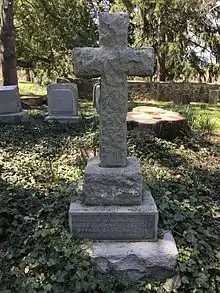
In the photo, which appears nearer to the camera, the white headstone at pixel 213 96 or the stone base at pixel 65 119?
the stone base at pixel 65 119

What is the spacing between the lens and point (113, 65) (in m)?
2.97

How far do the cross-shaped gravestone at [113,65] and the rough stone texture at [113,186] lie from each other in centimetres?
28

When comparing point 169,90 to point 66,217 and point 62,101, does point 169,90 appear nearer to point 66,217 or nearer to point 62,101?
point 62,101

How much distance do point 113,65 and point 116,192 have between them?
1.05 metres

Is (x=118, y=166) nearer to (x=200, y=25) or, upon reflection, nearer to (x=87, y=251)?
(x=87, y=251)

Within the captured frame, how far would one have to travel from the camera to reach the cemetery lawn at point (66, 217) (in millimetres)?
2764

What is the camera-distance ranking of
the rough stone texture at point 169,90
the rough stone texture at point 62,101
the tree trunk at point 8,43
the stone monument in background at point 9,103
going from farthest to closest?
the rough stone texture at point 169,90 < the tree trunk at point 8,43 < the rough stone texture at point 62,101 < the stone monument in background at point 9,103

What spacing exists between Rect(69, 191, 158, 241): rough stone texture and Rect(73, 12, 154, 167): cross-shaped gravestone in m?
0.60

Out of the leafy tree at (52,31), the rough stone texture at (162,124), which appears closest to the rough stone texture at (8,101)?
the rough stone texture at (162,124)

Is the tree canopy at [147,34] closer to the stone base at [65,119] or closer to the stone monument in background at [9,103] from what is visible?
the stone monument in background at [9,103]

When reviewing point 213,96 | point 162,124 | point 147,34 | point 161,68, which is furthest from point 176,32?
point 162,124

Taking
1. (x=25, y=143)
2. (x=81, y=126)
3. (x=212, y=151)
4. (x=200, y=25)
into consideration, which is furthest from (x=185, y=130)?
(x=200, y=25)

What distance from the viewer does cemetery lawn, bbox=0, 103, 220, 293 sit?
2.76 m

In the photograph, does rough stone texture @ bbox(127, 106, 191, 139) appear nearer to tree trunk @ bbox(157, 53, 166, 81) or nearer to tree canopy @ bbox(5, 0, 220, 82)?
tree canopy @ bbox(5, 0, 220, 82)
